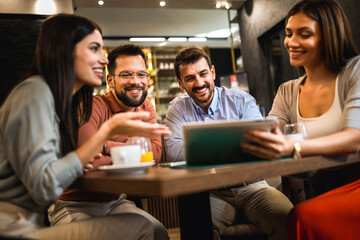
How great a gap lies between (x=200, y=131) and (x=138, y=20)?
6.42 meters

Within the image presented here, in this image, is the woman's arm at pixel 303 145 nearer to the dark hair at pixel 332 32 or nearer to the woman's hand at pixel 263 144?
the woman's hand at pixel 263 144

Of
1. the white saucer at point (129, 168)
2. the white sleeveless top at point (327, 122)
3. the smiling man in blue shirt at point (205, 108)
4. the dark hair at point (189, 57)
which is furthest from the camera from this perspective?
the dark hair at point (189, 57)

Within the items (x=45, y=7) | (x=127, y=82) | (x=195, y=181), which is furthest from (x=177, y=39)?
(x=195, y=181)

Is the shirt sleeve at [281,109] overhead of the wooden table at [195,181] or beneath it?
overhead

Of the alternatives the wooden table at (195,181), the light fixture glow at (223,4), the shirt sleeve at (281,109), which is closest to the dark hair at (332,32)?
the shirt sleeve at (281,109)

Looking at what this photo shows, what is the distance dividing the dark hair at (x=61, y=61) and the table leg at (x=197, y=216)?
1.65 ft

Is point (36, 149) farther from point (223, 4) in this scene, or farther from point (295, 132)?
point (223, 4)

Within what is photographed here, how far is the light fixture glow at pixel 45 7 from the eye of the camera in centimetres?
462

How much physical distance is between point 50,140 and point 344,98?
1297 millimetres

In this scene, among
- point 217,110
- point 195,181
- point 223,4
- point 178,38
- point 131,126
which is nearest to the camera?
point 195,181

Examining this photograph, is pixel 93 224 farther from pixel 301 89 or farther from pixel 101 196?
pixel 301 89

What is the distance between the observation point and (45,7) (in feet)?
15.3

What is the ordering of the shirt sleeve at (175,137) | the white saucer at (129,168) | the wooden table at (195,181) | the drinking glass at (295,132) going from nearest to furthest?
1. the wooden table at (195,181)
2. the white saucer at (129,168)
3. the drinking glass at (295,132)
4. the shirt sleeve at (175,137)

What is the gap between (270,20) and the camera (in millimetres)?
5320
